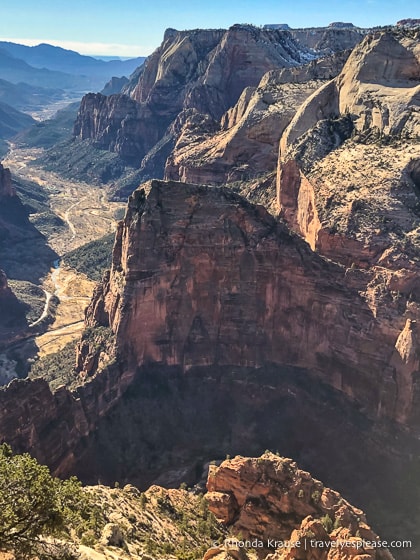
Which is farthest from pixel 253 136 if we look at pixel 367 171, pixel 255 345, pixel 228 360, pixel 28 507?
pixel 28 507

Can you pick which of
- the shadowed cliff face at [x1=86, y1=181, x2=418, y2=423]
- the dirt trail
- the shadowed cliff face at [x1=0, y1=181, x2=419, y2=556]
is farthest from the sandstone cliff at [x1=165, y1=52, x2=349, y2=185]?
the shadowed cliff face at [x1=0, y1=181, x2=419, y2=556]

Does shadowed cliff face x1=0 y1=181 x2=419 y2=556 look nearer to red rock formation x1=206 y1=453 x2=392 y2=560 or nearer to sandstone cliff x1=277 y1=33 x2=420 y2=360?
sandstone cliff x1=277 y1=33 x2=420 y2=360

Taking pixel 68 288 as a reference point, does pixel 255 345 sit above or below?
above

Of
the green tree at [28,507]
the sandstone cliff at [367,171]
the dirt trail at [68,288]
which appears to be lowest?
the dirt trail at [68,288]

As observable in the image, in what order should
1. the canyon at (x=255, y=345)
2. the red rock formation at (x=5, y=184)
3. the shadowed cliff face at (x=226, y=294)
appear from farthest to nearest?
the red rock formation at (x=5, y=184), the shadowed cliff face at (x=226, y=294), the canyon at (x=255, y=345)

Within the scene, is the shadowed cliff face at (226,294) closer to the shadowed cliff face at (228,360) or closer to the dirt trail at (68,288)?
the shadowed cliff face at (228,360)

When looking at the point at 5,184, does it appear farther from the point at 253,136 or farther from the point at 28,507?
the point at 28,507

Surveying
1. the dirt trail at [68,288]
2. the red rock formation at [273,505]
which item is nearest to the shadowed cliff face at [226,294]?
the red rock formation at [273,505]

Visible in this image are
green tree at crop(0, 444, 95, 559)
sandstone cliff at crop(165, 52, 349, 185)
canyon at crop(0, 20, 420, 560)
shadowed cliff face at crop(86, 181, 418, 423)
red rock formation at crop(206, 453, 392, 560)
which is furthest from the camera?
sandstone cliff at crop(165, 52, 349, 185)
